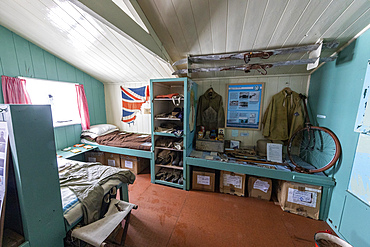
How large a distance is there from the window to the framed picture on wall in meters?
3.34

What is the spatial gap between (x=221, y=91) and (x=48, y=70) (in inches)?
127

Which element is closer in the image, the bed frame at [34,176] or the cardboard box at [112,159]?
the bed frame at [34,176]

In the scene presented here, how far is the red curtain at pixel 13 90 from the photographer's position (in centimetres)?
198

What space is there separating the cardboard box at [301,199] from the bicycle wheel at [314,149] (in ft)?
0.76

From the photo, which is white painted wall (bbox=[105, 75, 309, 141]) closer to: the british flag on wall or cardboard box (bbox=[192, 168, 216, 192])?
the british flag on wall

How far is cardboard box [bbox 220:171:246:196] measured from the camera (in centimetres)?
215

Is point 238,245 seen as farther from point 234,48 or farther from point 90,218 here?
point 234,48

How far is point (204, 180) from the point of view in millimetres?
2291

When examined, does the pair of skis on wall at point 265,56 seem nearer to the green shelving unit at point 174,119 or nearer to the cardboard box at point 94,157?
the green shelving unit at point 174,119

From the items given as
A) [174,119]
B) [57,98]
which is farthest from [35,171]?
[57,98]

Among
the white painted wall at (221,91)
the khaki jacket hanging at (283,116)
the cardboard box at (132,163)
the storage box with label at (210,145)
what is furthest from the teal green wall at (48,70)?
the khaki jacket hanging at (283,116)

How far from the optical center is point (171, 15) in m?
1.41

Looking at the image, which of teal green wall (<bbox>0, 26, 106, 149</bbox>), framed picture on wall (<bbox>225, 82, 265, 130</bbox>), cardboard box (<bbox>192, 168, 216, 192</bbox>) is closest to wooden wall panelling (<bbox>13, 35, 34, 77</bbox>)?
teal green wall (<bbox>0, 26, 106, 149</bbox>)

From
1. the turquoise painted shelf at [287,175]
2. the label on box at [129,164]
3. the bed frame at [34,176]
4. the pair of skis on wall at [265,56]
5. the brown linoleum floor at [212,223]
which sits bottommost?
the brown linoleum floor at [212,223]
